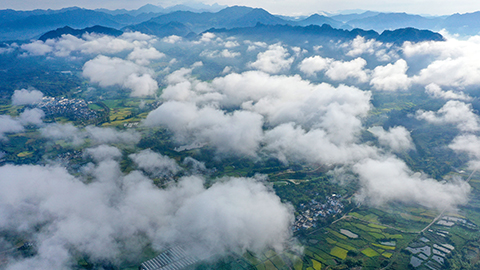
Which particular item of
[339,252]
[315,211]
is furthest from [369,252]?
[315,211]

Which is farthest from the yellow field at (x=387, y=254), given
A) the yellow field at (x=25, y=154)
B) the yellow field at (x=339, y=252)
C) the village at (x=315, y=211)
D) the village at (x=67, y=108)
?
the village at (x=67, y=108)

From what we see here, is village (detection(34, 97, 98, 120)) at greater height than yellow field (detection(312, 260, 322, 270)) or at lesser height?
lesser

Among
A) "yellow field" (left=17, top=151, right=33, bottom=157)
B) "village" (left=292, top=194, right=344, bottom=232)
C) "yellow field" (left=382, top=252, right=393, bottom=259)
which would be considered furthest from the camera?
"yellow field" (left=17, top=151, right=33, bottom=157)

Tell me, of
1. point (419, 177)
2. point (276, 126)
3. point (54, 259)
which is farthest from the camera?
point (276, 126)

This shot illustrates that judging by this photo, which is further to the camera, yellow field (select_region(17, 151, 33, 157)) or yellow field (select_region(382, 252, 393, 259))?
yellow field (select_region(17, 151, 33, 157))

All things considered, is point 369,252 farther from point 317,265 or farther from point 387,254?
point 317,265

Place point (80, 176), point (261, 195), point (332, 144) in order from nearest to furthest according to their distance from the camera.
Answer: point (261, 195) < point (80, 176) < point (332, 144)

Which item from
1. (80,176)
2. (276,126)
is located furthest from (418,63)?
(80,176)

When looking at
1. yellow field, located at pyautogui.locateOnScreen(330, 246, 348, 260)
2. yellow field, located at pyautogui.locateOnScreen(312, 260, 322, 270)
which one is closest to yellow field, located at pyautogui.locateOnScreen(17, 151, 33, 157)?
yellow field, located at pyautogui.locateOnScreen(312, 260, 322, 270)

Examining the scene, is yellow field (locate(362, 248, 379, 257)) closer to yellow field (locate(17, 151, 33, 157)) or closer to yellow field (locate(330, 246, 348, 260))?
yellow field (locate(330, 246, 348, 260))

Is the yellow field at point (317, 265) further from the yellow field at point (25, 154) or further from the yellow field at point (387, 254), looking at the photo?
the yellow field at point (25, 154)

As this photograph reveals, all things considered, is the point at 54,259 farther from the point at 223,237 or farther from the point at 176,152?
the point at 176,152
